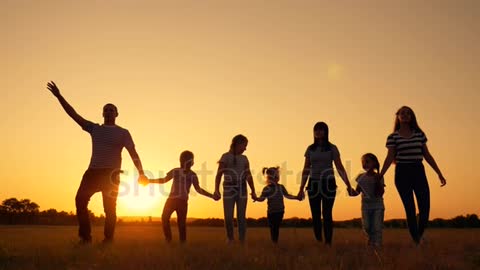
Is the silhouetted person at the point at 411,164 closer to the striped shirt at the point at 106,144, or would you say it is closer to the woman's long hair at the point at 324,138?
the woman's long hair at the point at 324,138

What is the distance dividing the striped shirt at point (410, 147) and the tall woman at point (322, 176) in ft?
3.97

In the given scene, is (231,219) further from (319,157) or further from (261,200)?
(319,157)

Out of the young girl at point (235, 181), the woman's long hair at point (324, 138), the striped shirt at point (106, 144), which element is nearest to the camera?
the striped shirt at point (106, 144)

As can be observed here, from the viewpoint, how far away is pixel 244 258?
309 inches

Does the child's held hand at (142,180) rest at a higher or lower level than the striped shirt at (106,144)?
lower

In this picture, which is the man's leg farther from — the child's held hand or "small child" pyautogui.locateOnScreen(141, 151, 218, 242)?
"small child" pyautogui.locateOnScreen(141, 151, 218, 242)

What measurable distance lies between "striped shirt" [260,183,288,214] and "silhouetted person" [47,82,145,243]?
13.3 ft

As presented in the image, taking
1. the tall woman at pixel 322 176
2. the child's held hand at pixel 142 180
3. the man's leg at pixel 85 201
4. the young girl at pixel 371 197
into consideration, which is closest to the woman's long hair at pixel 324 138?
the tall woman at pixel 322 176

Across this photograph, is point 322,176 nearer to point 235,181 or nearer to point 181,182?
point 235,181

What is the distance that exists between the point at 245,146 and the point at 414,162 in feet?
11.8

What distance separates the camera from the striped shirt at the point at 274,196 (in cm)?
1394

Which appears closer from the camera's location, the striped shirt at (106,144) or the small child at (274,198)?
the striped shirt at (106,144)

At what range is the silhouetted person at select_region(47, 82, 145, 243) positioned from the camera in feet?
35.5

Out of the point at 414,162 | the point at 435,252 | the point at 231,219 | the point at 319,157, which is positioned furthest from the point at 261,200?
the point at 435,252
